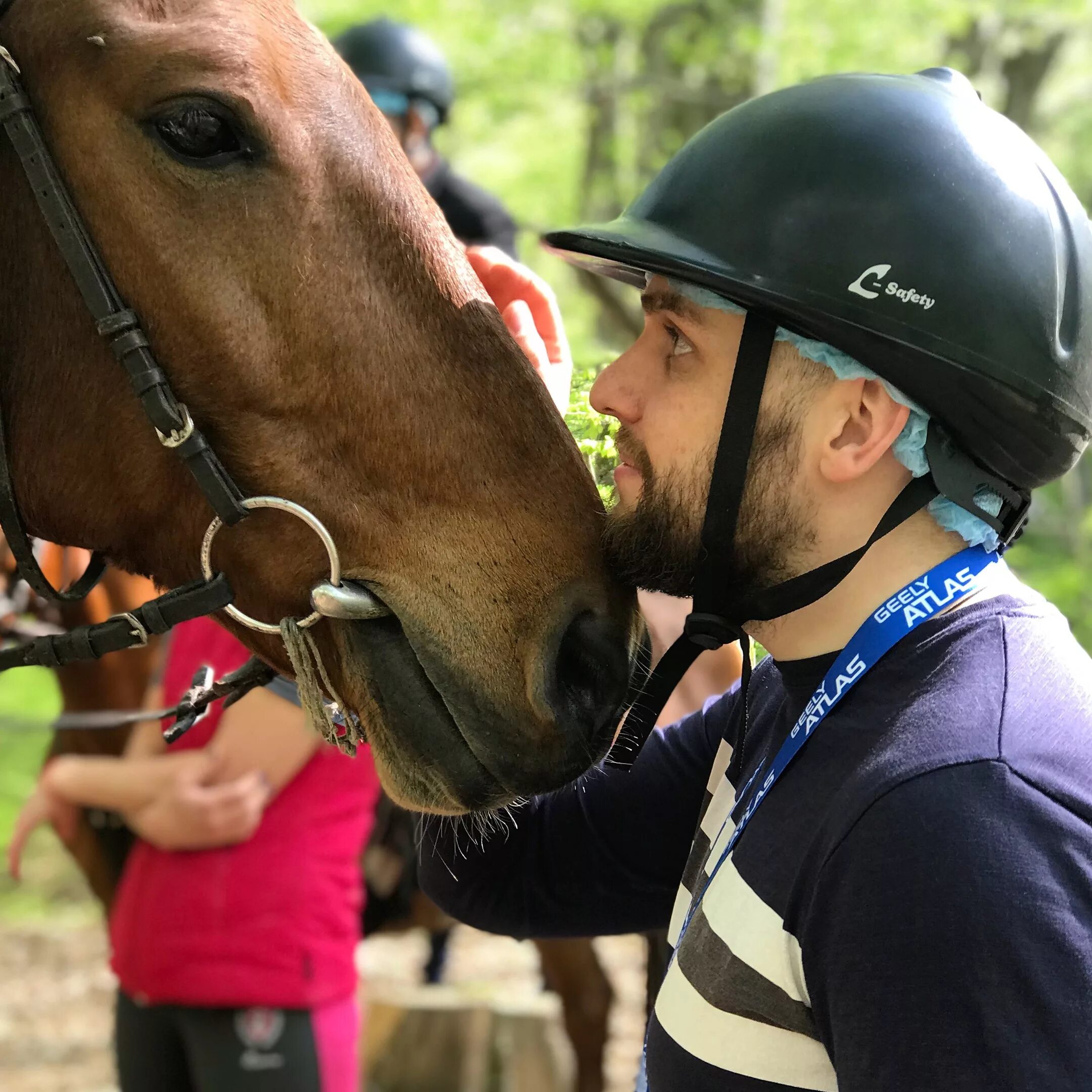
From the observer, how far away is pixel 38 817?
335 cm

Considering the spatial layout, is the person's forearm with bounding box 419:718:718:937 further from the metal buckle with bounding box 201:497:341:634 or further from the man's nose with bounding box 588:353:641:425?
the man's nose with bounding box 588:353:641:425

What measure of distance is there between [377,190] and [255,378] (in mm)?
324

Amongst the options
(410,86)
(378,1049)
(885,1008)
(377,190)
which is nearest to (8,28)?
(377,190)

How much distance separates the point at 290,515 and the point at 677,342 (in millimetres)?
602

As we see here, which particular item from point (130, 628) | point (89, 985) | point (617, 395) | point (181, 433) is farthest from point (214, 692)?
point (89, 985)

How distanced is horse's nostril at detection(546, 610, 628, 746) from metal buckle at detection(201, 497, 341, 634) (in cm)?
33

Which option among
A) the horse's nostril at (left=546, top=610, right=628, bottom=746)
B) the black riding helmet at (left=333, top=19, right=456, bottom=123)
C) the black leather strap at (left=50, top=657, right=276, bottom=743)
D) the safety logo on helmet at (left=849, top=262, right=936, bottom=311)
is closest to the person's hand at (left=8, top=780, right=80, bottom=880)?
the black leather strap at (left=50, top=657, right=276, bottom=743)

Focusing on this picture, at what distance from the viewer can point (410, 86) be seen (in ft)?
19.5

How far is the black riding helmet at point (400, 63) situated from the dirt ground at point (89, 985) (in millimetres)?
4275

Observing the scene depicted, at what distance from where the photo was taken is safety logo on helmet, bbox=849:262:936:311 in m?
1.53

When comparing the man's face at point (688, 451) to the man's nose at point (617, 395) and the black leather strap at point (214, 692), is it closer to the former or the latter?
the man's nose at point (617, 395)

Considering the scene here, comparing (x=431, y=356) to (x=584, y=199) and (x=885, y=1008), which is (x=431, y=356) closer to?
(x=885, y=1008)

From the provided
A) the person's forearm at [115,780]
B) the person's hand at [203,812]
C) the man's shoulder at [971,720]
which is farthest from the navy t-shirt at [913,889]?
the person's forearm at [115,780]

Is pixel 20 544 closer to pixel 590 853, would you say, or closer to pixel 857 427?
pixel 590 853
